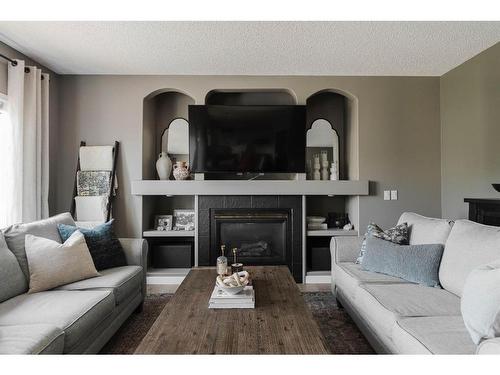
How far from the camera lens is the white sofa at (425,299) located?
1.28m

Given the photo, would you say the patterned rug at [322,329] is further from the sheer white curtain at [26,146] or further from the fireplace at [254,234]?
the sheer white curtain at [26,146]

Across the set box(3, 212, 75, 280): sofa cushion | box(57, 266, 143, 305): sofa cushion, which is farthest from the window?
box(57, 266, 143, 305): sofa cushion

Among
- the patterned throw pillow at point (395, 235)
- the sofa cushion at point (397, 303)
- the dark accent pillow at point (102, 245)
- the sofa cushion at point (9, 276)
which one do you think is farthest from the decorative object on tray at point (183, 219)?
the sofa cushion at point (397, 303)

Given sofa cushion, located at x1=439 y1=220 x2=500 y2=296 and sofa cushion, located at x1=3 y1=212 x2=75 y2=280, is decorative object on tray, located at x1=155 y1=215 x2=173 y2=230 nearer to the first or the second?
sofa cushion, located at x1=3 y1=212 x2=75 y2=280

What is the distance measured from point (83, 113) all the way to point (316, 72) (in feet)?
8.96

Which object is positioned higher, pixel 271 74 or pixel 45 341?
pixel 271 74

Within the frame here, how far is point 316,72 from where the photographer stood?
3.48 m

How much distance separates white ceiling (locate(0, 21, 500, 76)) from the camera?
2.49 meters

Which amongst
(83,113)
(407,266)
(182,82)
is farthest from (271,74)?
(407,266)

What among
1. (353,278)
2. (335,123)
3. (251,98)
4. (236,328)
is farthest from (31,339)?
(335,123)

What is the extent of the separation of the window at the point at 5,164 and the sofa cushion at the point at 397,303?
300 centimetres

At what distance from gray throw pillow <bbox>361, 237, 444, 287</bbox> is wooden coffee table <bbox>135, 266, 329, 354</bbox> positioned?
30.2 inches

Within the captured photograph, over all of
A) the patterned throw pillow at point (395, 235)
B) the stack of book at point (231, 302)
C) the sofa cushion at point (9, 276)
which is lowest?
the stack of book at point (231, 302)
